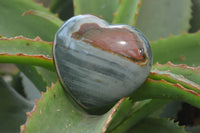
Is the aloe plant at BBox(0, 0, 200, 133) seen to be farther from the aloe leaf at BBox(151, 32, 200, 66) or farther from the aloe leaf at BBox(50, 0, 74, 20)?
the aloe leaf at BBox(50, 0, 74, 20)

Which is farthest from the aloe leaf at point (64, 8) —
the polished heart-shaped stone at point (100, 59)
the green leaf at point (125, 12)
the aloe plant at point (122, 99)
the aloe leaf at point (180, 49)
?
the polished heart-shaped stone at point (100, 59)

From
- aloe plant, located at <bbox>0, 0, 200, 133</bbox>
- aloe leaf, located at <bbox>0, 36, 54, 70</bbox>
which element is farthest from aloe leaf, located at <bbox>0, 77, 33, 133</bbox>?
aloe leaf, located at <bbox>0, 36, 54, 70</bbox>

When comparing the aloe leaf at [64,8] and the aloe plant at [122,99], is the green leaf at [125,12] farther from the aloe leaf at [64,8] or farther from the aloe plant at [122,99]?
the aloe leaf at [64,8]

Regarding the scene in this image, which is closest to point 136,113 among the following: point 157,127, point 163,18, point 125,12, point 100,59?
point 157,127

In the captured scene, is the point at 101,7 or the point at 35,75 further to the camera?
the point at 101,7

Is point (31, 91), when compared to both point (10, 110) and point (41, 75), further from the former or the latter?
point (41, 75)

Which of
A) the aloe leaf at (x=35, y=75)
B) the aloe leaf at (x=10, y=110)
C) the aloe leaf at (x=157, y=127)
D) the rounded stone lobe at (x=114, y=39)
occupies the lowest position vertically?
the aloe leaf at (x=10, y=110)

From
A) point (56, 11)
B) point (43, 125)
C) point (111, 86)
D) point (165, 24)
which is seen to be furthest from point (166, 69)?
point (56, 11)
